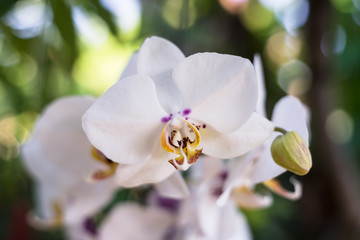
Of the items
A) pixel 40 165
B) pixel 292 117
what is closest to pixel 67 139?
pixel 40 165

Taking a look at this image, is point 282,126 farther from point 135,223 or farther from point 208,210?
point 135,223

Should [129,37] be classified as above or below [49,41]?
below

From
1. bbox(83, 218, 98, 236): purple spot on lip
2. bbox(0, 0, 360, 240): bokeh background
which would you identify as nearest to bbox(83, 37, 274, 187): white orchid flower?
bbox(0, 0, 360, 240): bokeh background

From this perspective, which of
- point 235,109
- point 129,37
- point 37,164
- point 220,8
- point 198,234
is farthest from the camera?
point 220,8

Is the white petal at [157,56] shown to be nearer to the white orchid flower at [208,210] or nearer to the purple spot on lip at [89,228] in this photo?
the white orchid flower at [208,210]

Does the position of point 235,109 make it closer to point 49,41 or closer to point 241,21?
point 49,41

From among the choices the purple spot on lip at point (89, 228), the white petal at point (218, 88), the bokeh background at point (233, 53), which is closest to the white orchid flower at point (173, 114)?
the white petal at point (218, 88)

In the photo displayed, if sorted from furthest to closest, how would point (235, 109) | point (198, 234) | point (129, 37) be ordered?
1. point (129, 37)
2. point (198, 234)
3. point (235, 109)

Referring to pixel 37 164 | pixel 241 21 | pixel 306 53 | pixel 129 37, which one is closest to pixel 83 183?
pixel 37 164

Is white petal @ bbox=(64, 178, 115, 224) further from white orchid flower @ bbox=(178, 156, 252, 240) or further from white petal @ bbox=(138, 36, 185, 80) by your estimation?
white petal @ bbox=(138, 36, 185, 80)
